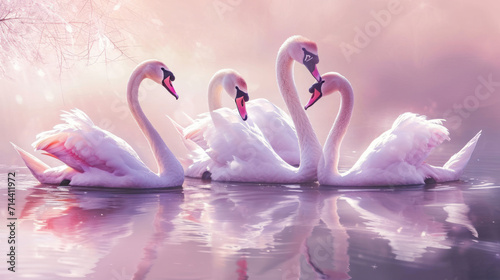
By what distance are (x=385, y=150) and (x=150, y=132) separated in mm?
3309

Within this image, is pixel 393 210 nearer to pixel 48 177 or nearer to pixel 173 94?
pixel 173 94

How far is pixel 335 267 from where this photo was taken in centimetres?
491

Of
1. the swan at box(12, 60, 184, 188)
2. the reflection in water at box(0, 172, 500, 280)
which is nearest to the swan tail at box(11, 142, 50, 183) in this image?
the swan at box(12, 60, 184, 188)

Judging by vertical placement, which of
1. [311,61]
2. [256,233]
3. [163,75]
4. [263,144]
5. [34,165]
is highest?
[311,61]

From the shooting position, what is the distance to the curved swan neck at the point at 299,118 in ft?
33.0

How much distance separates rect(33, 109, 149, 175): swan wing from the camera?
870 centimetres

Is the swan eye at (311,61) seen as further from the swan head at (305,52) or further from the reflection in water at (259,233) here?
the reflection in water at (259,233)

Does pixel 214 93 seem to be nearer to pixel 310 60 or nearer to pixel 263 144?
pixel 263 144

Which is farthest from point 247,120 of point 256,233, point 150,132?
point 256,233

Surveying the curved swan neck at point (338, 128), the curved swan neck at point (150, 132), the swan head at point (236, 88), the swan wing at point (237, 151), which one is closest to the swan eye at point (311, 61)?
the curved swan neck at point (338, 128)

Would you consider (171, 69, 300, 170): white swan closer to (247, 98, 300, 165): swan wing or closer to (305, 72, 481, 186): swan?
(247, 98, 300, 165): swan wing

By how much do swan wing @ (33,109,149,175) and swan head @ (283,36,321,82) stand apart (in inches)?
116

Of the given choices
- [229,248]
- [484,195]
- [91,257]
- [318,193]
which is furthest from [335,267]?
[484,195]

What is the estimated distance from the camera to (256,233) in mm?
6215
